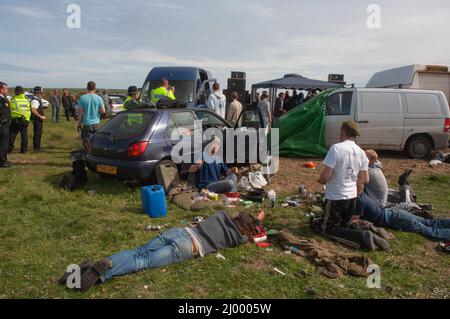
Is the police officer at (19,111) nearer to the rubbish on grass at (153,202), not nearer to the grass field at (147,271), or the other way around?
the grass field at (147,271)

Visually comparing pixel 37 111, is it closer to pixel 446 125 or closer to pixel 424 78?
pixel 446 125

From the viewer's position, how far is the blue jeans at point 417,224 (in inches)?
187

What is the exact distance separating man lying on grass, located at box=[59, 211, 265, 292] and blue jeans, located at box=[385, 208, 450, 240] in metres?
1.87

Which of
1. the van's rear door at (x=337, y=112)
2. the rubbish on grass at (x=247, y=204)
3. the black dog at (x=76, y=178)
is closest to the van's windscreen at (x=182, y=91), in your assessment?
the van's rear door at (x=337, y=112)

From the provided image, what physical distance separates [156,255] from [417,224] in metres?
3.54

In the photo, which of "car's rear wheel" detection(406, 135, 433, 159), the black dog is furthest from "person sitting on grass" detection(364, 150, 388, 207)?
"car's rear wheel" detection(406, 135, 433, 159)

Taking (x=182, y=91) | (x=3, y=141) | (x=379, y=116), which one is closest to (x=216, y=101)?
(x=182, y=91)

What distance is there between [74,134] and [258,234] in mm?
12063

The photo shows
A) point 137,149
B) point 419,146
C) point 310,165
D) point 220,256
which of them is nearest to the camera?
point 220,256

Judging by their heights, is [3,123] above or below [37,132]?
above

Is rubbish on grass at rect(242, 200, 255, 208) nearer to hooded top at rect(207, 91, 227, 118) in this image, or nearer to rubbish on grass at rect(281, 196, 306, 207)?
rubbish on grass at rect(281, 196, 306, 207)

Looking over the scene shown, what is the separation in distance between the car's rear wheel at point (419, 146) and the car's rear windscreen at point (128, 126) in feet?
25.7

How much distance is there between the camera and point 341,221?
15.2 ft
